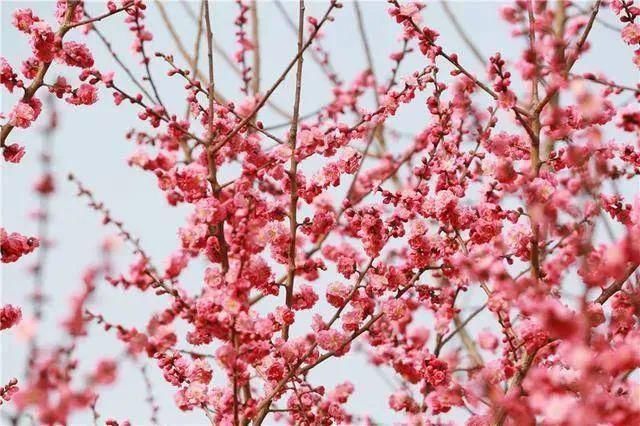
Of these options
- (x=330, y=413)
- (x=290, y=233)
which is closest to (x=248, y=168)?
(x=290, y=233)

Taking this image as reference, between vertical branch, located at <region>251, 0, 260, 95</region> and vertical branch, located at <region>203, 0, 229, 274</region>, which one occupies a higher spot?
vertical branch, located at <region>251, 0, 260, 95</region>

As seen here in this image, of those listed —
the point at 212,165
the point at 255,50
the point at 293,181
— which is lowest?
the point at 212,165

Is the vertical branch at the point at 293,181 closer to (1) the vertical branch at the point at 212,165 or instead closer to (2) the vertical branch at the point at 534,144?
(1) the vertical branch at the point at 212,165

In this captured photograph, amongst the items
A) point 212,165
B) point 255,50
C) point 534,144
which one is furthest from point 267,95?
point 255,50

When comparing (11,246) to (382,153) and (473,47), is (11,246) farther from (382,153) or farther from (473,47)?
(473,47)

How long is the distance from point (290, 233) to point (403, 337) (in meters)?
1.00

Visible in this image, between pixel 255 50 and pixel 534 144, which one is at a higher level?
pixel 255 50

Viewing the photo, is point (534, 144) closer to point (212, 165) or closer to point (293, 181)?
point (293, 181)

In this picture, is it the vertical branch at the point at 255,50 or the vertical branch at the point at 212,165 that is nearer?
the vertical branch at the point at 212,165

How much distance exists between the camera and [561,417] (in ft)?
6.02

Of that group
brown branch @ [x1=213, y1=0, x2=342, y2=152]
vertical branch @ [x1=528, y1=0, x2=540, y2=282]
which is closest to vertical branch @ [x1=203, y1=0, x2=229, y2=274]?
brown branch @ [x1=213, y1=0, x2=342, y2=152]

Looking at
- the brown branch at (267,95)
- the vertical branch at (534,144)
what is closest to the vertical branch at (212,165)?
the brown branch at (267,95)

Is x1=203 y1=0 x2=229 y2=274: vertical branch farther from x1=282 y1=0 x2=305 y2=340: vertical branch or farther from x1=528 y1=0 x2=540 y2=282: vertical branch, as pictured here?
x1=528 y1=0 x2=540 y2=282: vertical branch

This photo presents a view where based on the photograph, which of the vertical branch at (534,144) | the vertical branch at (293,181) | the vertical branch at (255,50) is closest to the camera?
the vertical branch at (534,144)
